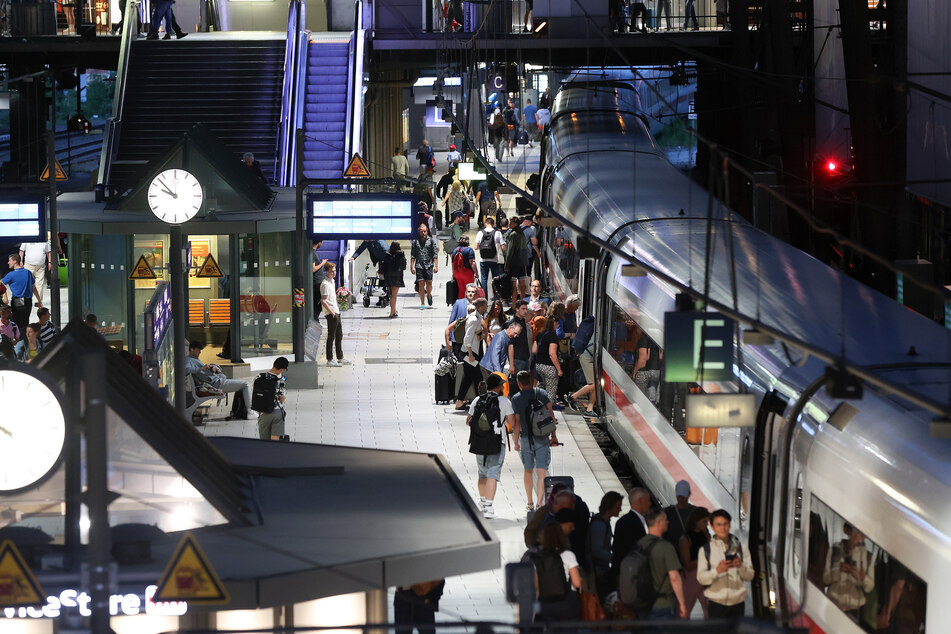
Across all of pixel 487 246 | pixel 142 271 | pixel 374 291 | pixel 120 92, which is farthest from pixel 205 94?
pixel 142 271

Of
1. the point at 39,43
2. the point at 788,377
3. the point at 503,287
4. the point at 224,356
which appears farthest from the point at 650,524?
the point at 39,43

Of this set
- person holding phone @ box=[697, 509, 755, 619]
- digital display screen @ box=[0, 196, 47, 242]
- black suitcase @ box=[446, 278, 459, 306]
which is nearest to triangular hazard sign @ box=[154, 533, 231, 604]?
person holding phone @ box=[697, 509, 755, 619]

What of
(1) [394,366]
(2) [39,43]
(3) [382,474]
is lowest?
(1) [394,366]

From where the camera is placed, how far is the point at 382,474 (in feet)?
34.4

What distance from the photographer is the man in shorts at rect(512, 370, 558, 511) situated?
16078mm

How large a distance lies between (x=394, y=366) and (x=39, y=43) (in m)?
15.9

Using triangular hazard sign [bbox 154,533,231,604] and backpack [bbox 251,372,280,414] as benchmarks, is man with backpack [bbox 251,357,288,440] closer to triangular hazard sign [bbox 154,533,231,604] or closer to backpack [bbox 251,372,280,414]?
backpack [bbox 251,372,280,414]

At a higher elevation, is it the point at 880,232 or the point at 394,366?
the point at 880,232

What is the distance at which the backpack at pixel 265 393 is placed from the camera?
1739 cm

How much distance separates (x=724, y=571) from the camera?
36.6 feet

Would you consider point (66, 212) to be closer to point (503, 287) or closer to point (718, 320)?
point (503, 287)

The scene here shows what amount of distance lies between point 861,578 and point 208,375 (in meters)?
12.2

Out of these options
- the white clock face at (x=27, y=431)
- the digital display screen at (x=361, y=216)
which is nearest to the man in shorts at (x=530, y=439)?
the digital display screen at (x=361, y=216)

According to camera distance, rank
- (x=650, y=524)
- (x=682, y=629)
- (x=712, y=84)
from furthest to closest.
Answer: (x=712, y=84) → (x=650, y=524) → (x=682, y=629)
